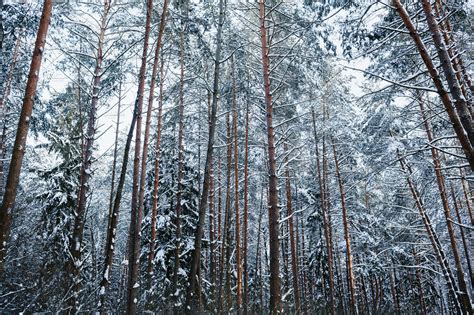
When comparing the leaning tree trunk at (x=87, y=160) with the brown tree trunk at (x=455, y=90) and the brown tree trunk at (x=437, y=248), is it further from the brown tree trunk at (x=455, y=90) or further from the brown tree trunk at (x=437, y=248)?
the brown tree trunk at (x=437, y=248)

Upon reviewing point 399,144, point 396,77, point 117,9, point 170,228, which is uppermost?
point 117,9

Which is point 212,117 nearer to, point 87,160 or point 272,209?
point 272,209

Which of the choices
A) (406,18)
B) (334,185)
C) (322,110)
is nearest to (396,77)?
(406,18)

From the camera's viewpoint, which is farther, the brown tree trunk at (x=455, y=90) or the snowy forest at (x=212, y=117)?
the snowy forest at (x=212, y=117)

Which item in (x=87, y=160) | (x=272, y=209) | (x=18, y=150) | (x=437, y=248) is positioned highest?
(x=87, y=160)

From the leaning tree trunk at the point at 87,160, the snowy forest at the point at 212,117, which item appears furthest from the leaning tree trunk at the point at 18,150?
the leaning tree trunk at the point at 87,160

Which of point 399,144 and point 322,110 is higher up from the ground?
point 322,110

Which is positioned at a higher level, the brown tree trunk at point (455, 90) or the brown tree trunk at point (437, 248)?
the brown tree trunk at point (455, 90)

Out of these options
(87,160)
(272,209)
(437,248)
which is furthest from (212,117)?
(437,248)

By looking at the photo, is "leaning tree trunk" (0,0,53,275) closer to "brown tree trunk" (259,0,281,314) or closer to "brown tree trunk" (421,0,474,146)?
"brown tree trunk" (259,0,281,314)

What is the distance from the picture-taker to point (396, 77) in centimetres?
799

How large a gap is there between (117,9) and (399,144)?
9.81 m

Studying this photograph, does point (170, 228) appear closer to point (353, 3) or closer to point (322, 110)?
point (322, 110)

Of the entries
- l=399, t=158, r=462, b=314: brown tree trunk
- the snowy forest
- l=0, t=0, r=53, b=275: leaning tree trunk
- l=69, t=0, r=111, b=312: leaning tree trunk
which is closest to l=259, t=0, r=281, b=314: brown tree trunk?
the snowy forest
